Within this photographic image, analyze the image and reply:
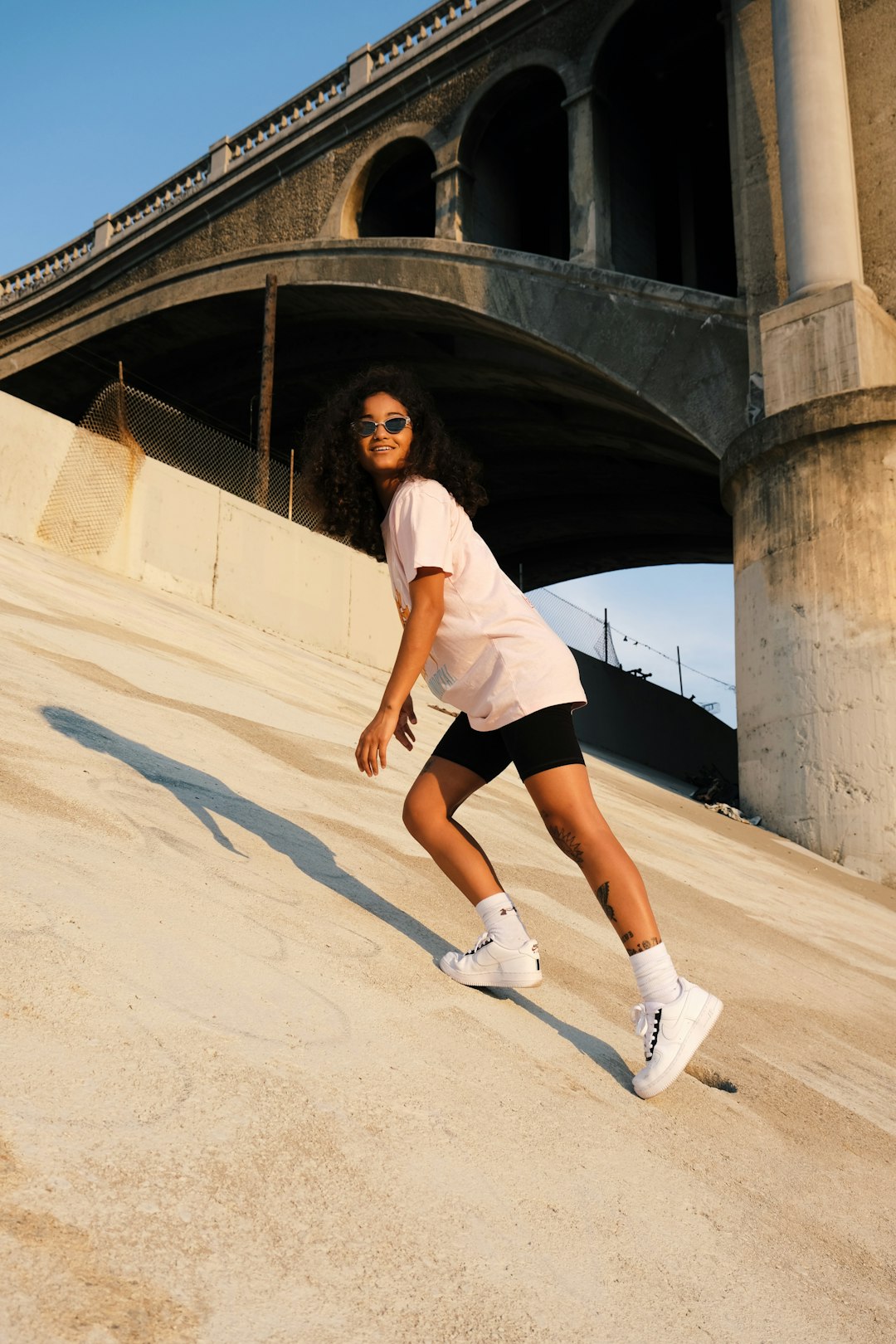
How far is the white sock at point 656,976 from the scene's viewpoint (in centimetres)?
249

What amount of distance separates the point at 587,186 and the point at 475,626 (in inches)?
634

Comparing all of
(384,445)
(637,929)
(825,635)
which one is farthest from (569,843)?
(825,635)

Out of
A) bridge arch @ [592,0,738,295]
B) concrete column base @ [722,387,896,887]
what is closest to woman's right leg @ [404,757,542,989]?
concrete column base @ [722,387,896,887]

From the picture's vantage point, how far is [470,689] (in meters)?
2.78

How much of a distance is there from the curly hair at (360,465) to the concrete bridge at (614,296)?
304 inches

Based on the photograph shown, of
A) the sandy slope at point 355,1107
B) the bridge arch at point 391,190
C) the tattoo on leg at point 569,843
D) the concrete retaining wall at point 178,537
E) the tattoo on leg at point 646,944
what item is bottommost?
the sandy slope at point 355,1107

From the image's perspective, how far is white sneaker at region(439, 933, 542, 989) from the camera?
271 centimetres

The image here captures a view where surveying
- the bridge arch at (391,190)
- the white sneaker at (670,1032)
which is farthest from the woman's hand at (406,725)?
the bridge arch at (391,190)

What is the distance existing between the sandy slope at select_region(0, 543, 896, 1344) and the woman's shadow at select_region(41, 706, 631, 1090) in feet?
0.06

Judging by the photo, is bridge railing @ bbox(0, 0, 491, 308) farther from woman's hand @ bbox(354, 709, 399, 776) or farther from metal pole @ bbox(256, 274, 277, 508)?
woman's hand @ bbox(354, 709, 399, 776)

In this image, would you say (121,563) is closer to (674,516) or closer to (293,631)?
(293,631)

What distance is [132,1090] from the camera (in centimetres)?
171

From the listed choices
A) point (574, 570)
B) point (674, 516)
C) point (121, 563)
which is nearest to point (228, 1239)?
point (121, 563)

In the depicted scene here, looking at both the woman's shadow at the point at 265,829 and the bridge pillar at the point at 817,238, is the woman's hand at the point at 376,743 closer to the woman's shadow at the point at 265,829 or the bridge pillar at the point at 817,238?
the woman's shadow at the point at 265,829
